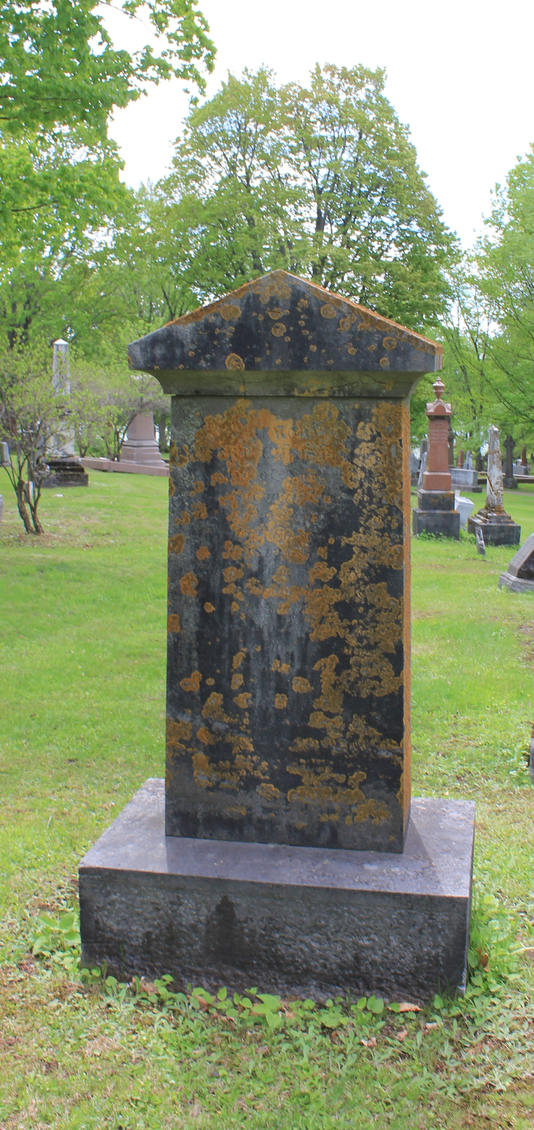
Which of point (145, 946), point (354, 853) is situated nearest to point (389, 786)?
point (354, 853)

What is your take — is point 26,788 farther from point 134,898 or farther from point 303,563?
point 303,563

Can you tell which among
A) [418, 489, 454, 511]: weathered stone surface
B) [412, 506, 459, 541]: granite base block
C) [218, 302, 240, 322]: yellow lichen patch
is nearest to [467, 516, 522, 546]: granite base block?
[412, 506, 459, 541]: granite base block

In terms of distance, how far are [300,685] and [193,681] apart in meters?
0.37

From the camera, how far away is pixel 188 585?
110 inches

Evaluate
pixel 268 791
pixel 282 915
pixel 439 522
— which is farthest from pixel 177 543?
pixel 439 522

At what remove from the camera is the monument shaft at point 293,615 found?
8.72ft

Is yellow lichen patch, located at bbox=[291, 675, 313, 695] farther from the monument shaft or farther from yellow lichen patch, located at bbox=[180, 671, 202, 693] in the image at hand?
yellow lichen patch, located at bbox=[180, 671, 202, 693]

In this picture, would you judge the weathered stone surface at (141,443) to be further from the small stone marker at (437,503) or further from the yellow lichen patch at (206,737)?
the yellow lichen patch at (206,737)

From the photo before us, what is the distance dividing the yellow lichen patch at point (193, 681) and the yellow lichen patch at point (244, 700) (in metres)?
0.14

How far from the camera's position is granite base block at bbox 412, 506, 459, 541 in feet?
64.6

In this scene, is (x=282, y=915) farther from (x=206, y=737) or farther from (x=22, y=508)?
(x=22, y=508)

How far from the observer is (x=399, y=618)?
2.65m

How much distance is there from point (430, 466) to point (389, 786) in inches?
712

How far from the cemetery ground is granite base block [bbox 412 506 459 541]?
12.4 metres
